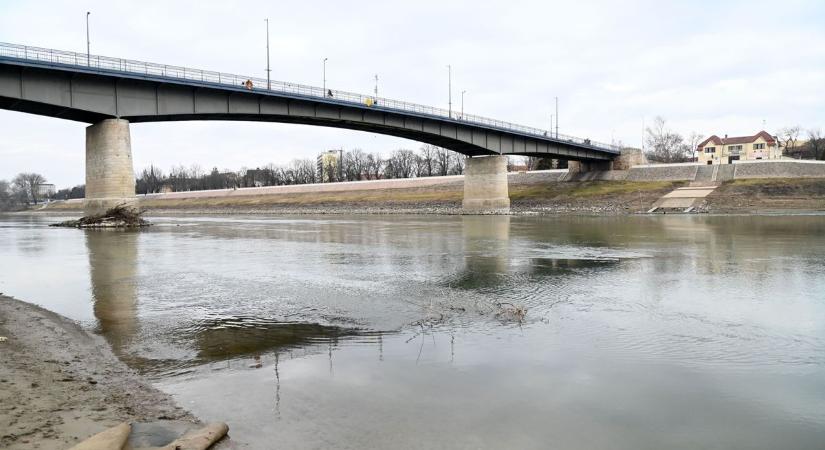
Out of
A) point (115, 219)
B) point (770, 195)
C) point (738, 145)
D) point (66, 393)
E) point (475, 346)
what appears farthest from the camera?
point (738, 145)

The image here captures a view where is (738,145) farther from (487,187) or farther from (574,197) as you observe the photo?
(487,187)

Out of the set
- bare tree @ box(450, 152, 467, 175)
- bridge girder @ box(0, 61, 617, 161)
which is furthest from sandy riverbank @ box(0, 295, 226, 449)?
bare tree @ box(450, 152, 467, 175)

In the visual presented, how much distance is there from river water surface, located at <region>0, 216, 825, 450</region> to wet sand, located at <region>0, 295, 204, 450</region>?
0.39m

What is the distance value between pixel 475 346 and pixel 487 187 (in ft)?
225

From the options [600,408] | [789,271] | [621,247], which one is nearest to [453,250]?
[621,247]

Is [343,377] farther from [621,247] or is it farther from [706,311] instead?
[621,247]

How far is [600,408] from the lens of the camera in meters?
6.66

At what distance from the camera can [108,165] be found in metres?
47.2

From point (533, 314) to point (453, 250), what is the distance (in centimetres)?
1343

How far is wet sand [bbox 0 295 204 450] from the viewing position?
560 centimetres

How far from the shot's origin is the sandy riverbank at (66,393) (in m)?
5.60

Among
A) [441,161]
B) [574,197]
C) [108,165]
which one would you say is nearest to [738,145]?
[441,161]

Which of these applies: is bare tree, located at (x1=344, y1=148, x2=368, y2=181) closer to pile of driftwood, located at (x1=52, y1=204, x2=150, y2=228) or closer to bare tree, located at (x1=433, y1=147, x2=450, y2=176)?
bare tree, located at (x1=433, y1=147, x2=450, y2=176)

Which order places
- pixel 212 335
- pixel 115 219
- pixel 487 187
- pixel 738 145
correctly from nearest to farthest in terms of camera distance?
pixel 212 335 < pixel 115 219 < pixel 487 187 < pixel 738 145
